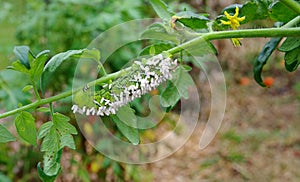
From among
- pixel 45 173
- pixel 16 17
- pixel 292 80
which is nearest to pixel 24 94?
pixel 45 173

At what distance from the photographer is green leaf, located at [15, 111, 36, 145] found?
434mm

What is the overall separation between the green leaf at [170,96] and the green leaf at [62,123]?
0.31 ft

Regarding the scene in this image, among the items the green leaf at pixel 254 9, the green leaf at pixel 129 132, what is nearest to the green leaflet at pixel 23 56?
the green leaf at pixel 129 132

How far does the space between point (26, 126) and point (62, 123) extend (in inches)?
1.5

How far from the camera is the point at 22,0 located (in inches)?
73.1

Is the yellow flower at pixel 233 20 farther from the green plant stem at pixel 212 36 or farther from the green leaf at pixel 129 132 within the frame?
A: the green leaf at pixel 129 132

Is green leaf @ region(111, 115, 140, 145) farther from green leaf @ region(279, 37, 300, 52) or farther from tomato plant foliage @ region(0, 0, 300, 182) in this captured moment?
green leaf @ region(279, 37, 300, 52)

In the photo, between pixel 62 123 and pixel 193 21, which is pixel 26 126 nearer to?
pixel 62 123

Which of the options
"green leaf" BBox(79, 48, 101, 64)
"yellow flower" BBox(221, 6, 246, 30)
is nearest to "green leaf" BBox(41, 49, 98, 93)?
"green leaf" BBox(79, 48, 101, 64)

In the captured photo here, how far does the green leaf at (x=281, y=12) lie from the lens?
1.56ft

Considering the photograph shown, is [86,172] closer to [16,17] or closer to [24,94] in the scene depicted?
[16,17]

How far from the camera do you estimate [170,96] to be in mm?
471

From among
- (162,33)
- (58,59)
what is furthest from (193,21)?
(58,59)

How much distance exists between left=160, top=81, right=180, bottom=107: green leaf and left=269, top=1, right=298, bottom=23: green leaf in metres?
0.13
